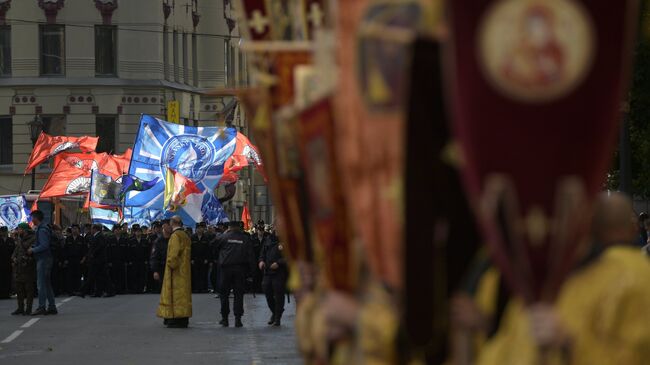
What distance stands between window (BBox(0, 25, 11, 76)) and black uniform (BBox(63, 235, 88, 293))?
93.1 ft

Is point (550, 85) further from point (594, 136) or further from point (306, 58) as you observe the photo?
point (306, 58)

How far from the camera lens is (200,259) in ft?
133

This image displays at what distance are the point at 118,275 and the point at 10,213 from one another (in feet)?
30.2

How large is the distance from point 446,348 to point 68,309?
27304 millimetres

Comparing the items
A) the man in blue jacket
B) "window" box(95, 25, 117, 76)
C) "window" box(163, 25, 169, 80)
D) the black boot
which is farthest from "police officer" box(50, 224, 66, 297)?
"window" box(163, 25, 169, 80)

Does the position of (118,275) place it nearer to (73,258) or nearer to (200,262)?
(73,258)

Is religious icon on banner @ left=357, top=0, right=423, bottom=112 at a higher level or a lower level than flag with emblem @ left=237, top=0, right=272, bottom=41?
lower

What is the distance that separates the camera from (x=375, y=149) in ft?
17.7

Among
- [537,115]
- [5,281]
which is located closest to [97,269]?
[5,281]

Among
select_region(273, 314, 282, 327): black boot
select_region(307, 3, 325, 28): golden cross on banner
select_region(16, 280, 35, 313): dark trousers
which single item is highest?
select_region(307, 3, 325, 28): golden cross on banner

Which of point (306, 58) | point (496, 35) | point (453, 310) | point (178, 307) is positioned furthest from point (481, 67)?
point (178, 307)

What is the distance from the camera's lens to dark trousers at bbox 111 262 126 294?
4041cm

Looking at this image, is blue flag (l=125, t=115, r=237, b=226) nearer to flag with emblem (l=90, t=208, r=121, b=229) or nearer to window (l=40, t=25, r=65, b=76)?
flag with emblem (l=90, t=208, r=121, b=229)

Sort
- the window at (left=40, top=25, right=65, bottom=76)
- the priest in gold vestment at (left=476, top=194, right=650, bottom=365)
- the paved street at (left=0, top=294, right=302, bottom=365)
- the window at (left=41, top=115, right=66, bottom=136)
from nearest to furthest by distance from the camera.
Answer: the priest in gold vestment at (left=476, top=194, right=650, bottom=365), the paved street at (left=0, top=294, right=302, bottom=365), the window at (left=41, top=115, right=66, bottom=136), the window at (left=40, top=25, right=65, bottom=76)
